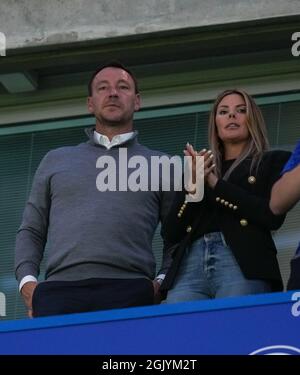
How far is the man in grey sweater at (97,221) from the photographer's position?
464cm

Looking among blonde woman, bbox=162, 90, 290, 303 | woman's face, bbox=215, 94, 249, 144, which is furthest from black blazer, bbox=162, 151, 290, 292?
woman's face, bbox=215, 94, 249, 144

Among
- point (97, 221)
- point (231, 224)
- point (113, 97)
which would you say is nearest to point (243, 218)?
point (231, 224)

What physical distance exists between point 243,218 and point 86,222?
61 centimetres

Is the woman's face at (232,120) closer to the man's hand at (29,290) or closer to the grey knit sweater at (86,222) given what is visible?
the grey knit sweater at (86,222)

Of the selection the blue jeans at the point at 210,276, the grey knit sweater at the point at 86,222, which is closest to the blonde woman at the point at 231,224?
the blue jeans at the point at 210,276

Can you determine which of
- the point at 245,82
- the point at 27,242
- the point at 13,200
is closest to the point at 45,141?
the point at 13,200

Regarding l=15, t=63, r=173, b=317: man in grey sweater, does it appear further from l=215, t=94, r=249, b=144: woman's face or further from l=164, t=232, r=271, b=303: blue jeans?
l=215, t=94, r=249, b=144: woman's face

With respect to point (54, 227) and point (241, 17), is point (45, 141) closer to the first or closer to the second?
point (241, 17)

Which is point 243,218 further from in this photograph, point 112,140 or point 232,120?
point 112,140

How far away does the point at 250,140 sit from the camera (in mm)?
4883

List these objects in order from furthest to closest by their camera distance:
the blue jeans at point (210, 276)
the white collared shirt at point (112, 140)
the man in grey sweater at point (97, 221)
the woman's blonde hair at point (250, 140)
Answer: the white collared shirt at point (112, 140) → the woman's blonde hair at point (250, 140) → the man in grey sweater at point (97, 221) → the blue jeans at point (210, 276)

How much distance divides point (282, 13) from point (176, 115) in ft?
2.84

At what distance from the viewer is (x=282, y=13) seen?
6.21 metres

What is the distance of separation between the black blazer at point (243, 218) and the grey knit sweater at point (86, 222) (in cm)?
14
